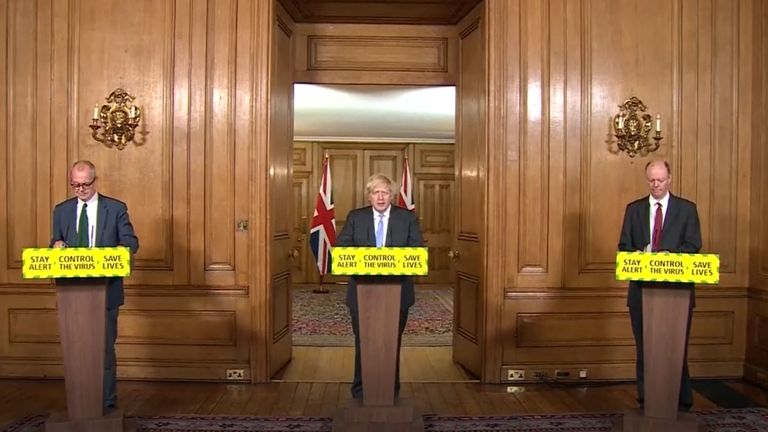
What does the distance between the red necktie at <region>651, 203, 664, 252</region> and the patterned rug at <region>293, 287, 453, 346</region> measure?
119 inches

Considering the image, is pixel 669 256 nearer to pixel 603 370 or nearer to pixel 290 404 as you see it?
pixel 603 370

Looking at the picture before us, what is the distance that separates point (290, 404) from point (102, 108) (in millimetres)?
2562

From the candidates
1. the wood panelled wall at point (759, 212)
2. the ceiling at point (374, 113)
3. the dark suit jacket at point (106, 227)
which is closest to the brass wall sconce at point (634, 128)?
the wood panelled wall at point (759, 212)

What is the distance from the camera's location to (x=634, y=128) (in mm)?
4863

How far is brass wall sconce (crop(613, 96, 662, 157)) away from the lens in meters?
4.87

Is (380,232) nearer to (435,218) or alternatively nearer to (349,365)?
(349,365)

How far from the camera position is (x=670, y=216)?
3.69 m

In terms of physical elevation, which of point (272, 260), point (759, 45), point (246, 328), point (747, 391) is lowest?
point (747, 391)

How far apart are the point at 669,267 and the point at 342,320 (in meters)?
5.04

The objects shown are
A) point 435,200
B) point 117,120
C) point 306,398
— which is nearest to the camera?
point 306,398

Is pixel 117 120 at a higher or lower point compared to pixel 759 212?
higher

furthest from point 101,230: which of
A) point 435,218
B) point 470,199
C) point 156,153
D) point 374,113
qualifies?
point 435,218

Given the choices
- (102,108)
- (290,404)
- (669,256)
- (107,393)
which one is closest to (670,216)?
(669,256)

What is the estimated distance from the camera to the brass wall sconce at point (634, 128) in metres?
4.87
